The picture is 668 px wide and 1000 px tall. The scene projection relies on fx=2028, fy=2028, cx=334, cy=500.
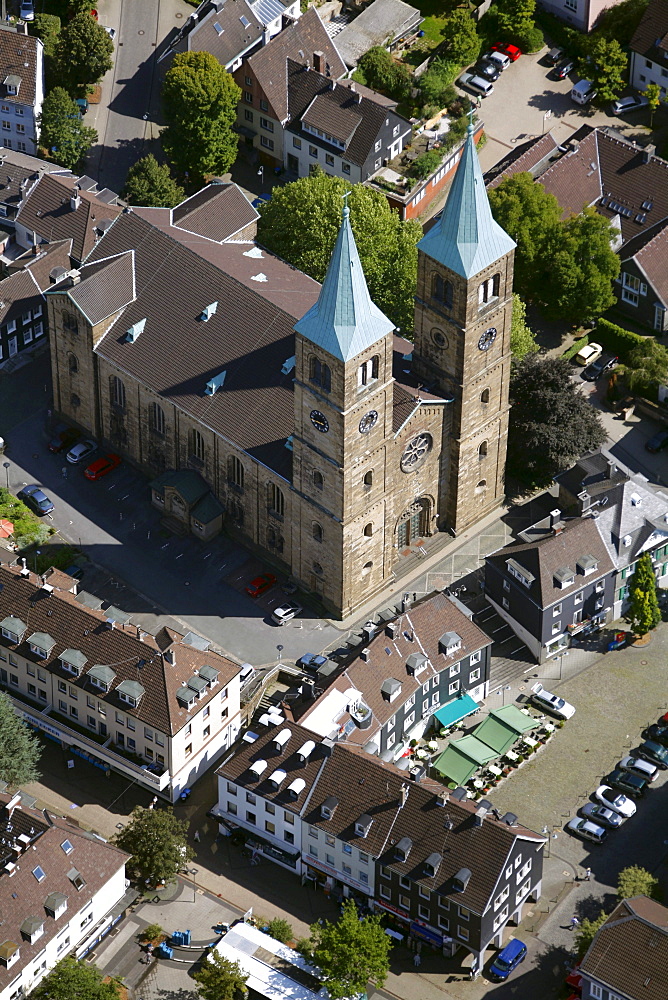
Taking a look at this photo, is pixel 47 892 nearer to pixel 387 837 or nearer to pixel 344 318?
pixel 387 837

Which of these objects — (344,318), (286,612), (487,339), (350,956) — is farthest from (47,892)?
(487,339)

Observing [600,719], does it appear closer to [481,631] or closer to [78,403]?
[481,631]

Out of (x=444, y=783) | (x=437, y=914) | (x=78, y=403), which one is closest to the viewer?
(x=437, y=914)

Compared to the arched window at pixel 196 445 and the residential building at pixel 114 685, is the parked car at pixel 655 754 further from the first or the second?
the arched window at pixel 196 445

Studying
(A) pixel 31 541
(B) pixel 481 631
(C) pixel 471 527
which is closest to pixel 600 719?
(B) pixel 481 631

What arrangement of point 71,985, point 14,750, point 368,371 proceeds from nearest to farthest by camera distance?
point 71,985 < point 14,750 < point 368,371

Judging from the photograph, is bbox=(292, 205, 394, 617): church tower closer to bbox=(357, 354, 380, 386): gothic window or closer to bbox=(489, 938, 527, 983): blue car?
bbox=(357, 354, 380, 386): gothic window
